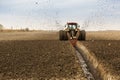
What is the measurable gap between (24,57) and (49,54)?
2.05m

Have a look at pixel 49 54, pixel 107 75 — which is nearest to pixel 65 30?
pixel 49 54

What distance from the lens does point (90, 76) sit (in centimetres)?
1823

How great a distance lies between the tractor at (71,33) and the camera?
41.7m

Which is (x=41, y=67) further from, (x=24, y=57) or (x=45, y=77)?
(x=24, y=57)

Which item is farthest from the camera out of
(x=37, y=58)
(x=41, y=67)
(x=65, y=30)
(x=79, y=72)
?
(x=65, y=30)

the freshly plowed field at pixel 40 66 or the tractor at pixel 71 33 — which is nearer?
the freshly plowed field at pixel 40 66

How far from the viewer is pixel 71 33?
1646 inches

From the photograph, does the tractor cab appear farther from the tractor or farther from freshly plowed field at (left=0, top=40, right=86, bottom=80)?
freshly plowed field at (left=0, top=40, right=86, bottom=80)

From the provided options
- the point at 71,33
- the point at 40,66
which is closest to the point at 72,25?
the point at 71,33

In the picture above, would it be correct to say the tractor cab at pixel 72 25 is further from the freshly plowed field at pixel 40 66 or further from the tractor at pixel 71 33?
the freshly plowed field at pixel 40 66

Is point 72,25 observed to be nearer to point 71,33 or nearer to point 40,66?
point 71,33

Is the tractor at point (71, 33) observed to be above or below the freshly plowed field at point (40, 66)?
below

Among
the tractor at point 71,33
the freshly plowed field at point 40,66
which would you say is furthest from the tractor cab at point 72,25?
the freshly plowed field at point 40,66

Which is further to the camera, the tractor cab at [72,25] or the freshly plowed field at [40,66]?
the tractor cab at [72,25]
